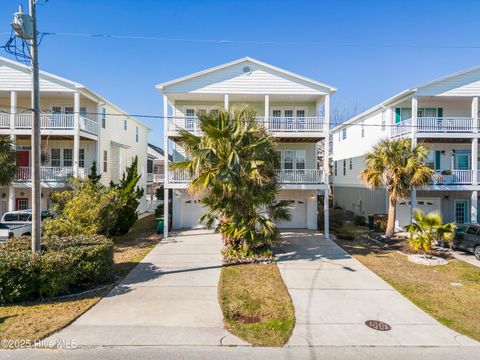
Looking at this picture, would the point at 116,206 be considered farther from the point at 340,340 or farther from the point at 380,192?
the point at 380,192

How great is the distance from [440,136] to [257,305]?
16.6 meters

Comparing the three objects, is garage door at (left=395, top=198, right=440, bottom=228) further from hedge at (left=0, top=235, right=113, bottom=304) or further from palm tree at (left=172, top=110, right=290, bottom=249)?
hedge at (left=0, top=235, right=113, bottom=304)

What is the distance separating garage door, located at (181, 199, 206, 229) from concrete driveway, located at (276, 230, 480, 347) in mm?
8176

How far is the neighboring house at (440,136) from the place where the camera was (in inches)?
689

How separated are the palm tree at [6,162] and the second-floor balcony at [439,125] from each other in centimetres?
2222

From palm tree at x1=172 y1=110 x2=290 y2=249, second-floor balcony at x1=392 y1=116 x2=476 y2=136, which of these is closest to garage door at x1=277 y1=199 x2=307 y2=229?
palm tree at x1=172 y1=110 x2=290 y2=249

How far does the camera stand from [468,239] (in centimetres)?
1316

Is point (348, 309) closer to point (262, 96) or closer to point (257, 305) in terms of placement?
point (257, 305)

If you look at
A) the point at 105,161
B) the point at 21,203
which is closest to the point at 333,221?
the point at 105,161

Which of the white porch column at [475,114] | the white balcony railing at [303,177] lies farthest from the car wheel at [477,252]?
the white porch column at [475,114]

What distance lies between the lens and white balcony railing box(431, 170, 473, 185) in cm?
1759

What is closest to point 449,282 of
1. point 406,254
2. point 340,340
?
point 406,254

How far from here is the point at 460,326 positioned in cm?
666

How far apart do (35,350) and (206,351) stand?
10.8ft
